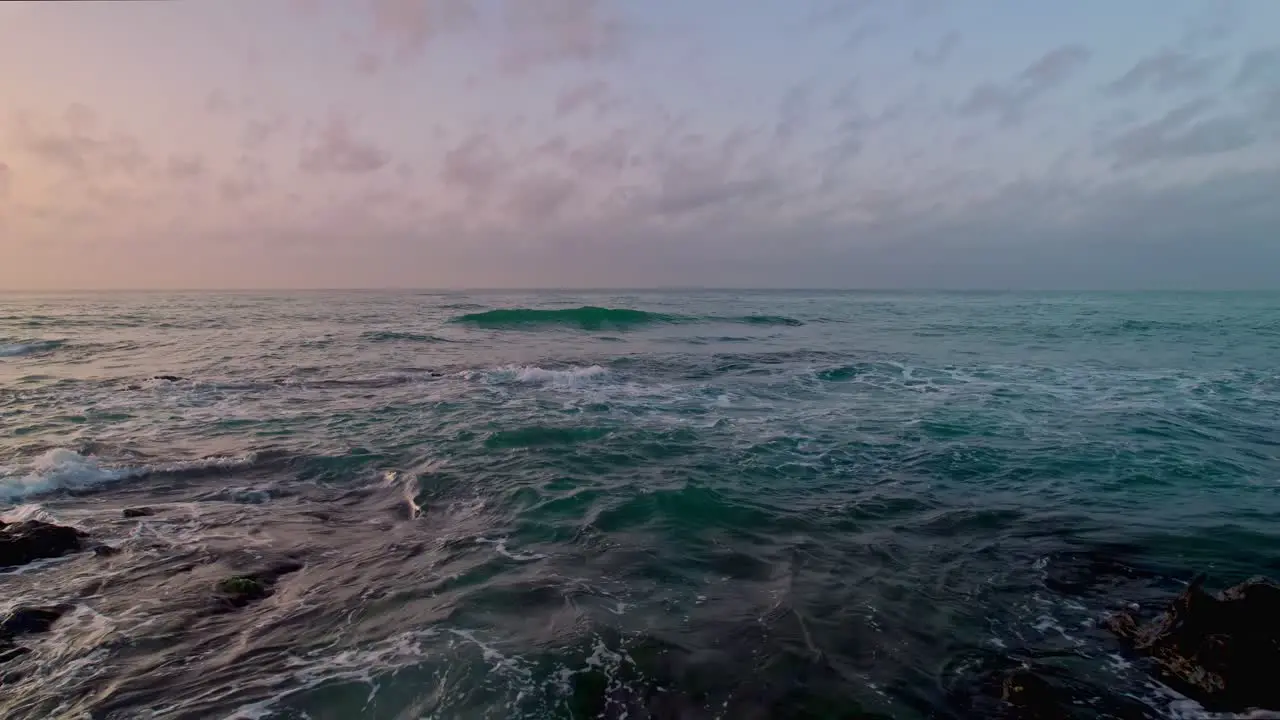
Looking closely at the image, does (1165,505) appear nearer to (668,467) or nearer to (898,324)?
(668,467)

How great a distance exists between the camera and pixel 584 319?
1692 inches

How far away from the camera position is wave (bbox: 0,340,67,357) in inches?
977

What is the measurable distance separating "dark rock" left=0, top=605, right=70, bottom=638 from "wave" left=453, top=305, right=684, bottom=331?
110 ft

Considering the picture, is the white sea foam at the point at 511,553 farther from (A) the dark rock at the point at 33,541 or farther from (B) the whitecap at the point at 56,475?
(B) the whitecap at the point at 56,475

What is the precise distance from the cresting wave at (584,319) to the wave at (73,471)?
28813 mm

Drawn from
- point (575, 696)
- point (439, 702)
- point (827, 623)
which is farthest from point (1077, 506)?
point (439, 702)

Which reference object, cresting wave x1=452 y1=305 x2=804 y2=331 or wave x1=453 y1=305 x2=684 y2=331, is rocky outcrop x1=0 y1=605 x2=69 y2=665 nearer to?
cresting wave x1=452 y1=305 x2=804 y2=331

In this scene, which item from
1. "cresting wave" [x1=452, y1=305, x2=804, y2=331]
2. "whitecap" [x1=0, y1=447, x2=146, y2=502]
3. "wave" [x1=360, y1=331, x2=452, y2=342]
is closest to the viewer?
"whitecap" [x1=0, y1=447, x2=146, y2=502]

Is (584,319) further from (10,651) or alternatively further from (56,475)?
(10,651)

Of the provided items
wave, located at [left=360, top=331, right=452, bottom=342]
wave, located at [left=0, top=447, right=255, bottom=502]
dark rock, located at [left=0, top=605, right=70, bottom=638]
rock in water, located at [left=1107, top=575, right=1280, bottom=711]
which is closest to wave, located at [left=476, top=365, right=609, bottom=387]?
wave, located at [left=0, top=447, right=255, bottom=502]

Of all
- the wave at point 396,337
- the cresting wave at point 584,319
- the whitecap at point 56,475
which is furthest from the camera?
the cresting wave at point 584,319

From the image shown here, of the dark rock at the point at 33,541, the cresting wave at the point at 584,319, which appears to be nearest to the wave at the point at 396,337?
the cresting wave at the point at 584,319

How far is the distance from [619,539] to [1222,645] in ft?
16.7

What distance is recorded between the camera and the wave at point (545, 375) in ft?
59.2
